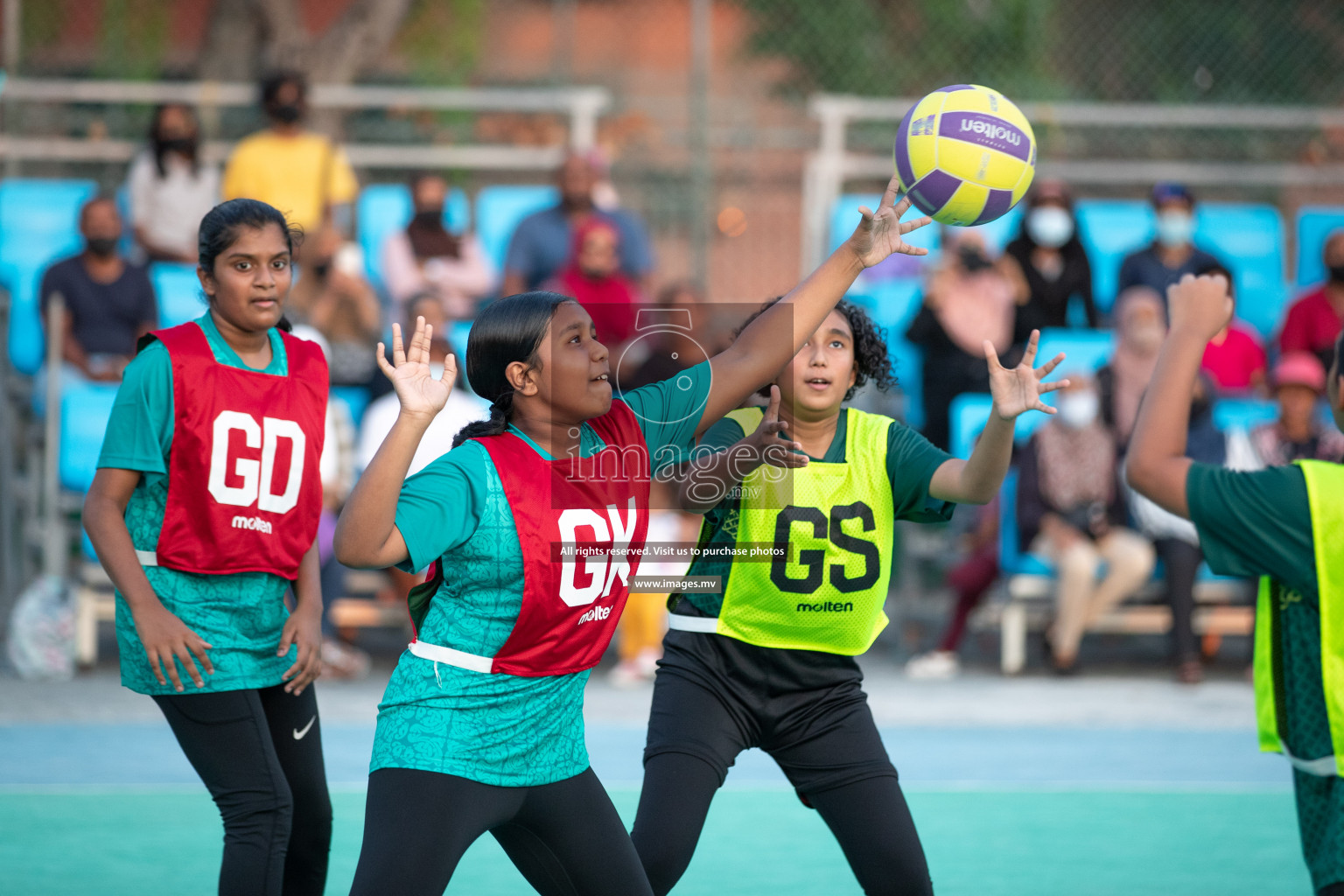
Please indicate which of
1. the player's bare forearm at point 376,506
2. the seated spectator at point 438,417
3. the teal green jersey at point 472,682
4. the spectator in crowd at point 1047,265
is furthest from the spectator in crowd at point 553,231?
the player's bare forearm at point 376,506

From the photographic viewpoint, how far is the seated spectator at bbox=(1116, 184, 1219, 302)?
9461 mm

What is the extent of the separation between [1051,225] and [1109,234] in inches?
54.2

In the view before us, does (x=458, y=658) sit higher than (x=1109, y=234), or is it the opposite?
(x=1109, y=234)

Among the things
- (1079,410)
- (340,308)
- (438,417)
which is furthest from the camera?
(340,308)

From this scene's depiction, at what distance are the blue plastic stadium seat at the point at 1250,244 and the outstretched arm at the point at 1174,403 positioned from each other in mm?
8166

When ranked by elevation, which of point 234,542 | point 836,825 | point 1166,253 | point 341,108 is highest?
point 341,108

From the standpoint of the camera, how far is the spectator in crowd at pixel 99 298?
8.50m

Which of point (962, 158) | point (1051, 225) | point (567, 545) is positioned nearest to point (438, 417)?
point (1051, 225)

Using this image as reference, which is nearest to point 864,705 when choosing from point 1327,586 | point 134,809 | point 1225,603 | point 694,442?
point 694,442

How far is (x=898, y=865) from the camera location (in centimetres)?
351

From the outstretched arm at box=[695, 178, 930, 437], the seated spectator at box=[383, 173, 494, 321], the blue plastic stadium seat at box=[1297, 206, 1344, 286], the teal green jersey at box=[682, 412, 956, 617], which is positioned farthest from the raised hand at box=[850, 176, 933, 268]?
the blue plastic stadium seat at box=[1297, 206, 1344, 286]

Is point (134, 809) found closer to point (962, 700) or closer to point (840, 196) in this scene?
point (962, 700)

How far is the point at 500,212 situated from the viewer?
1038 centimetres

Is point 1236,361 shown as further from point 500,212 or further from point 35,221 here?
point 35,221
